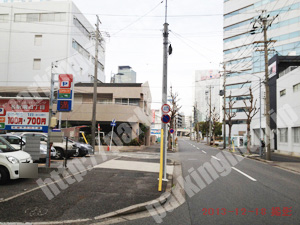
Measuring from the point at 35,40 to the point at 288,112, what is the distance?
114 ft

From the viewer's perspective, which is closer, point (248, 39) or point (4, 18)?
point (4, 18)

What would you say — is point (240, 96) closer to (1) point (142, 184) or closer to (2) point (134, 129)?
(2) point (134, 129)

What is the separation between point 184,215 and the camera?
5.50 meters

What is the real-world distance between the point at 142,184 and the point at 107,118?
1937cm

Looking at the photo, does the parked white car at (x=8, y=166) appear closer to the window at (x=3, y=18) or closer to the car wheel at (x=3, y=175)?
the car wheel at (x=3, y=175)

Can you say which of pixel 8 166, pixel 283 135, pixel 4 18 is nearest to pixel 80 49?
pixel 4 18

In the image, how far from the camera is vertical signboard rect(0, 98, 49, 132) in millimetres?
11070

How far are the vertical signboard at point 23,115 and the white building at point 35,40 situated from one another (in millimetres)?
24328

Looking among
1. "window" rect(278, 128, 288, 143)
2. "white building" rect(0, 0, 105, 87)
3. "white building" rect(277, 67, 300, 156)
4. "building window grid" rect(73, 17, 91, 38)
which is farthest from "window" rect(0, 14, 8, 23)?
"window" rect(278, 128, 288, 143)

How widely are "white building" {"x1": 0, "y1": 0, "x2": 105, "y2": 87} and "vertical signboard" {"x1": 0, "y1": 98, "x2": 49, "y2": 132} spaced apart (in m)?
24.3

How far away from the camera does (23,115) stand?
11.1m

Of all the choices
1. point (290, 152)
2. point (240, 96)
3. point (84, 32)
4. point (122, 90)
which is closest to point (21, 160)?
point (122, 90)

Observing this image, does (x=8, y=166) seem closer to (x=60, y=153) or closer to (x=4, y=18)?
(x=60, y=153)

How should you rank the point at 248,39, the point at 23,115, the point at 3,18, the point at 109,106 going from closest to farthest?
1. the point at 23,115
2. the point at 109,106
3. the point at 3,18
4. the point at 248,39
